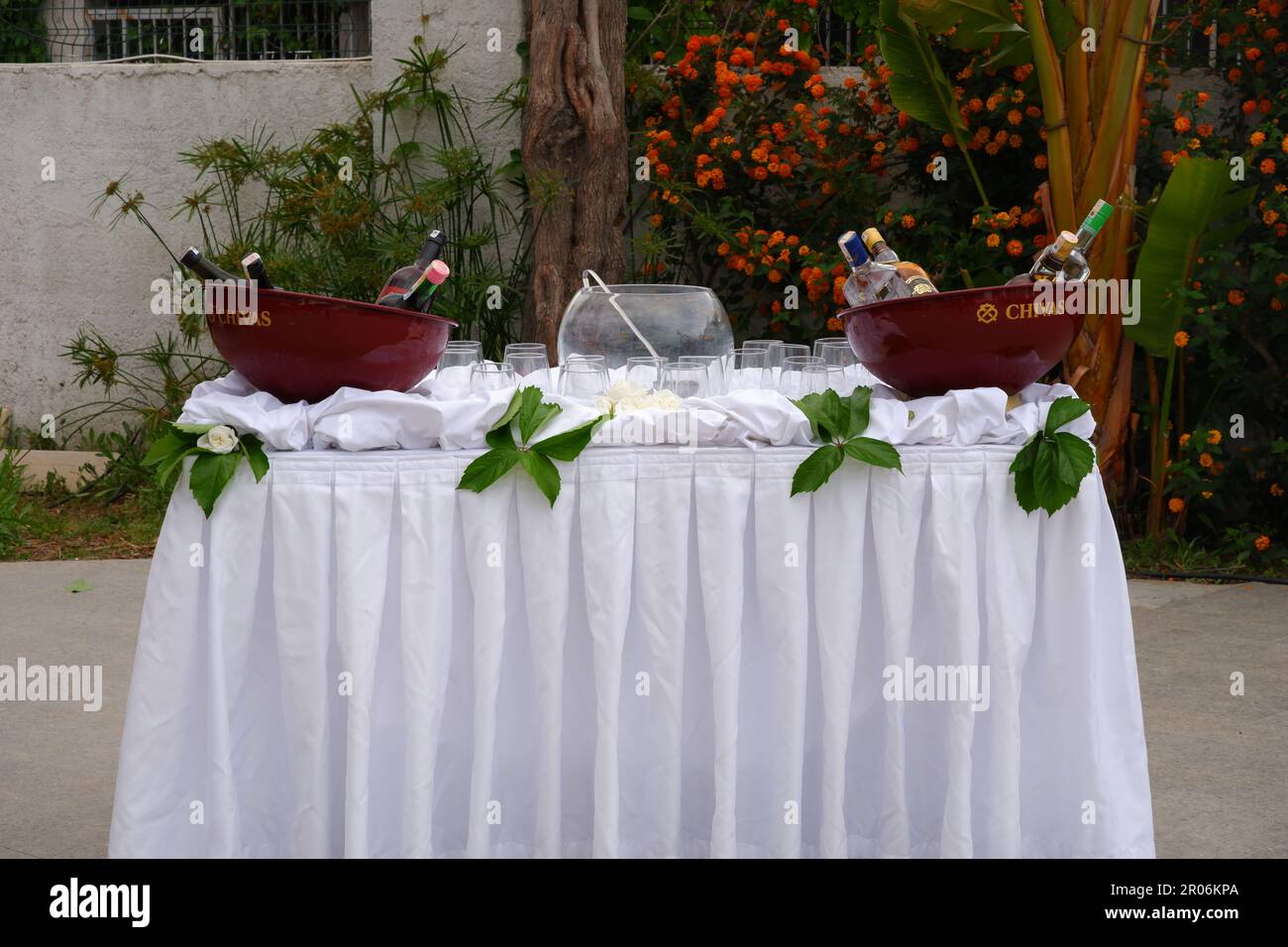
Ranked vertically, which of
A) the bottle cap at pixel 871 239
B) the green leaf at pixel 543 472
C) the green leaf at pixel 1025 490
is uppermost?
the bottle cap at pixel 871 239

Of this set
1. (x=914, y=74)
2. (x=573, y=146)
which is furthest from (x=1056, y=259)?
(x=573, y=146)

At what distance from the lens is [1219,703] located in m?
4.01

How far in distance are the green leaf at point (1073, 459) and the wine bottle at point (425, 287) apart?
44.5 inches

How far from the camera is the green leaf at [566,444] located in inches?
88.6

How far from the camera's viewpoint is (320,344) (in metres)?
2.29

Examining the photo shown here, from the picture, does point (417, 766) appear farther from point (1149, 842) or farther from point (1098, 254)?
point (1098, 254)

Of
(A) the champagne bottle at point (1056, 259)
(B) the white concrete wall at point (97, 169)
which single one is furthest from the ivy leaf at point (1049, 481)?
(B) the white concrete wall at point (97, 169)

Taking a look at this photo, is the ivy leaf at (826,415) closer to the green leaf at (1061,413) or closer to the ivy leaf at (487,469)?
the green leaf at (1061,413)

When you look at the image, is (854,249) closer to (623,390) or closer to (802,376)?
(802,376)

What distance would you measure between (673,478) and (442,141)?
14.8ft

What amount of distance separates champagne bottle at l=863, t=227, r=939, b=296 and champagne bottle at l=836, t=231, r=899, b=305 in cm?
1

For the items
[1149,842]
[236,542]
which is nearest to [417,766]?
[236,542]

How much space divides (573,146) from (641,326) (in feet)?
10.6
